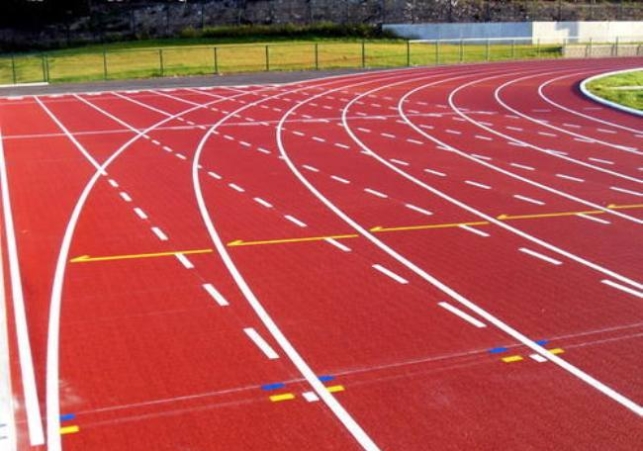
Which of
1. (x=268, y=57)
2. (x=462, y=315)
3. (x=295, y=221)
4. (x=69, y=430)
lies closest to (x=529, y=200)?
(x=295, y=221)

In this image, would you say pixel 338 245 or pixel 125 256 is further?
pixel 338 245

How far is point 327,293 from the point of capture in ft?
33.2

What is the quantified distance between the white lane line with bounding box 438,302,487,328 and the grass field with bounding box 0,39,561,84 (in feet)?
130

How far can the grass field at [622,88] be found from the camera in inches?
1208

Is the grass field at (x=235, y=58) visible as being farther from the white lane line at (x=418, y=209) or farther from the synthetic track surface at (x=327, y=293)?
the white lane line at (x=418, y=209)

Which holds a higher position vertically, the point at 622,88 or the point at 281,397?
the point at 622,88

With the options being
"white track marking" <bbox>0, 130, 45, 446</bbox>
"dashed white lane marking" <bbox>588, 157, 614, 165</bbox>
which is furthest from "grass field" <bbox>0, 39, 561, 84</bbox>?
"white track marking" <bbox>0, 130, 45, 446</bbox>

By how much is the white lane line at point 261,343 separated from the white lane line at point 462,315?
211cm

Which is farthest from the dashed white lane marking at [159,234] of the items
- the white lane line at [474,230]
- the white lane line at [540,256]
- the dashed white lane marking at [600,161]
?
the dashed white lane marking at [600,161]

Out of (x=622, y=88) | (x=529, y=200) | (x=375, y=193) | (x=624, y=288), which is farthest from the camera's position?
(x=622, y=88)

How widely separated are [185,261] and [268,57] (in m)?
42.3

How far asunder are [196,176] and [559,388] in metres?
11.5

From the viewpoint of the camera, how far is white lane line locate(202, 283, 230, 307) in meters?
9.77

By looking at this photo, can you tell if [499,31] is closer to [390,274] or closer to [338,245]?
[338,245]
